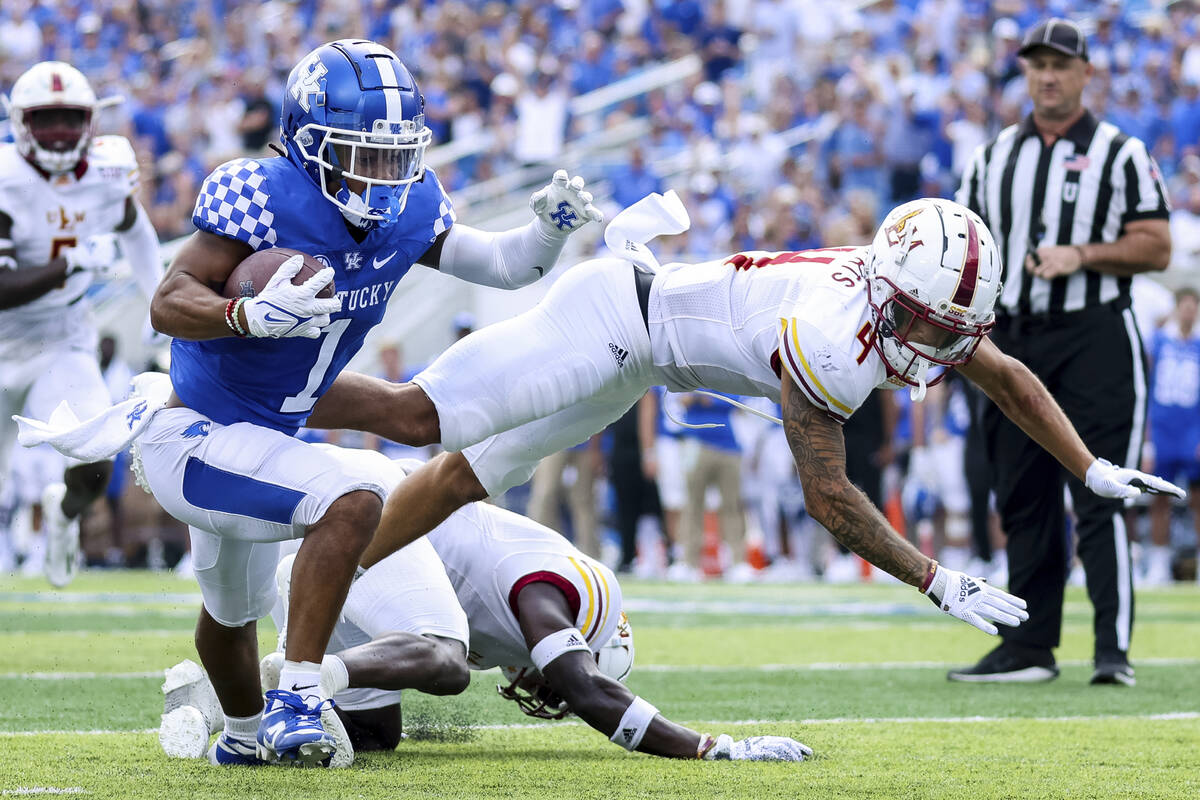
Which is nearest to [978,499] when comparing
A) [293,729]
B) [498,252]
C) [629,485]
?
[629,485]

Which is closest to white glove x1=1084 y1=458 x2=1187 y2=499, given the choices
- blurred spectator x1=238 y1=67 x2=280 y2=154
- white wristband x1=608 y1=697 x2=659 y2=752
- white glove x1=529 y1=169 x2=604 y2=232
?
white wristband x1=608 y1=697 x2=659 y2=752

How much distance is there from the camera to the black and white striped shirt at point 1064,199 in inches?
219

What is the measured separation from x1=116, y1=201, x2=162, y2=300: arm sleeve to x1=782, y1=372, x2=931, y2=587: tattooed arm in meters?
3.77

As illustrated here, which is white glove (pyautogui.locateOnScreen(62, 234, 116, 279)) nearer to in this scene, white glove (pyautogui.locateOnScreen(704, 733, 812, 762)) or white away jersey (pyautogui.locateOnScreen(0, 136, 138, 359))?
white away jersey (pyautogui.locateOnScreen(0, 136, 138, 359))

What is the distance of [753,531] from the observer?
11.3 meters

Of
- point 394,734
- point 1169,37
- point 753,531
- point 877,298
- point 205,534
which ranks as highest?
point 1169,37

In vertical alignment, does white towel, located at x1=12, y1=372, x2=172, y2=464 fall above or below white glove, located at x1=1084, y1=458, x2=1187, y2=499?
above

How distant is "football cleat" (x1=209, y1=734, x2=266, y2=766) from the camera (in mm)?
3701

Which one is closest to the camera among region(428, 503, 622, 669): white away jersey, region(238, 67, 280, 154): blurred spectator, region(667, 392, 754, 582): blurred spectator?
region(428, 503, 622, 669): white away jersey

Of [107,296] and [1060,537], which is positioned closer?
[1060,537]

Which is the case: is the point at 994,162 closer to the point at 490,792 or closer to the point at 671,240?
the point at 490,792

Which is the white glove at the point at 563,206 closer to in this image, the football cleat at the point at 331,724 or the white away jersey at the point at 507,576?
the white away jersey at the point at 507,576

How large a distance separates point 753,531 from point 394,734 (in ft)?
24.5

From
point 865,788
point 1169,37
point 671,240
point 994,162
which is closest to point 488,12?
point 671,240
